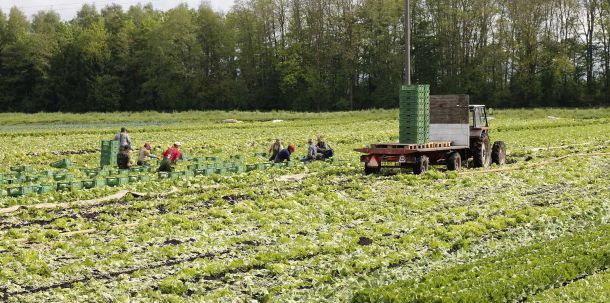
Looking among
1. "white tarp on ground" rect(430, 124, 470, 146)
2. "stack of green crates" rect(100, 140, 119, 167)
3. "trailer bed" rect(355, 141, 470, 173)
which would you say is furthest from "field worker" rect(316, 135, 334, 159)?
"stack of green crates" rect(100, 140, 119, 167)

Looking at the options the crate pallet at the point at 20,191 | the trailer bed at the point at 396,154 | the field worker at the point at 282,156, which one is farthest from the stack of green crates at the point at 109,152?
the trailer bed at the point at 396,154

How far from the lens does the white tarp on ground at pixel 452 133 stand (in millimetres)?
28234

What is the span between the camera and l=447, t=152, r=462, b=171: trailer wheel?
89.1 ft

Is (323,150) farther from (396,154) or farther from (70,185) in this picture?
(70,185)

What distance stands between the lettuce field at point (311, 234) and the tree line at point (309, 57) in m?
62.0

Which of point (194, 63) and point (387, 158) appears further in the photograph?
point (194, 63)

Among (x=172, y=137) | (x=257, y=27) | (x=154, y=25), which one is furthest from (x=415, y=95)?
(x=154, y=25)

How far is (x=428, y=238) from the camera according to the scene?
16328 millimetres

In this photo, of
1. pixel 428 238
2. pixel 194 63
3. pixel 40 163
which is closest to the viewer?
pixel 428 238

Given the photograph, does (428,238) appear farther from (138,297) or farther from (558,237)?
(138,297)

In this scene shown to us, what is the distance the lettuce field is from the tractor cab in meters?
2.36

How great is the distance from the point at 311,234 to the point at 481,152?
13.3m

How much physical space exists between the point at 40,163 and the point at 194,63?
74211 mm

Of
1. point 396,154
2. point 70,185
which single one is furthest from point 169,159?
point 396,154
